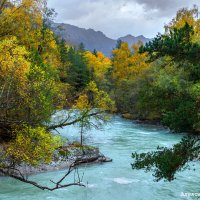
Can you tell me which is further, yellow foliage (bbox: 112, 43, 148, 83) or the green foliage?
yellow foliage (bbox: 112, 43, 148, 83)

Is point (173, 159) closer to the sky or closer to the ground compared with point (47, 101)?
closer to the ground

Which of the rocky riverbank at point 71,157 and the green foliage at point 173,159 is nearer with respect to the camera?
the green foliage at point 173,159

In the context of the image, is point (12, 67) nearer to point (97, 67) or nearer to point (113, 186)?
point (113, 186)

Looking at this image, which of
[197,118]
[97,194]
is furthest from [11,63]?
[197,118]

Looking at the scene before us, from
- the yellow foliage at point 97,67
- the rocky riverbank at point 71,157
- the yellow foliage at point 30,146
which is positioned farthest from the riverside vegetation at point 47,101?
the yellow foliage at point 97,67

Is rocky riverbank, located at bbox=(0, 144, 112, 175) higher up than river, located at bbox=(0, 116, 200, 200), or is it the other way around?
rocky riverbank, located at bbox=(0, 144, 112, 175)

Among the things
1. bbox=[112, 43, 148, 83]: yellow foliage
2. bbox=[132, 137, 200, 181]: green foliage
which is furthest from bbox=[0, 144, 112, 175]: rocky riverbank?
bbox=[112, 43, 148, 83]: yellow foliage

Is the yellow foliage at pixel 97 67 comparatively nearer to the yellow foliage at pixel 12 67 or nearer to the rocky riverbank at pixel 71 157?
the rocky riverbank at pixel 71 157

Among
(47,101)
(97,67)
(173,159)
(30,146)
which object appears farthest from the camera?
(97,67)

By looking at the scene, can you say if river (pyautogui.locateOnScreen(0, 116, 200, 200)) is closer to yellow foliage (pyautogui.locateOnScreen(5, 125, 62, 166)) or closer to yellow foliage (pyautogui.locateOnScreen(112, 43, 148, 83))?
yellow foliage (pyautogui.locateOnScreen(5, 125, 62, 166))

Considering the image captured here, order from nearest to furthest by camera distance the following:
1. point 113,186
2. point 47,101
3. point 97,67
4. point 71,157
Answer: point 113,186
point 47,101
point 71,157
point 97,67

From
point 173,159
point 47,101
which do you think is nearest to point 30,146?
point 173,159

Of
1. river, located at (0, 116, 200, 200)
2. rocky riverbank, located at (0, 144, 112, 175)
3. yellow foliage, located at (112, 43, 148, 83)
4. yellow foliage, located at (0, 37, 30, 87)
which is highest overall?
yellow foliage, located at (112, 43, 148, 83)

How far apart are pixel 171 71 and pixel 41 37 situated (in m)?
13.5
